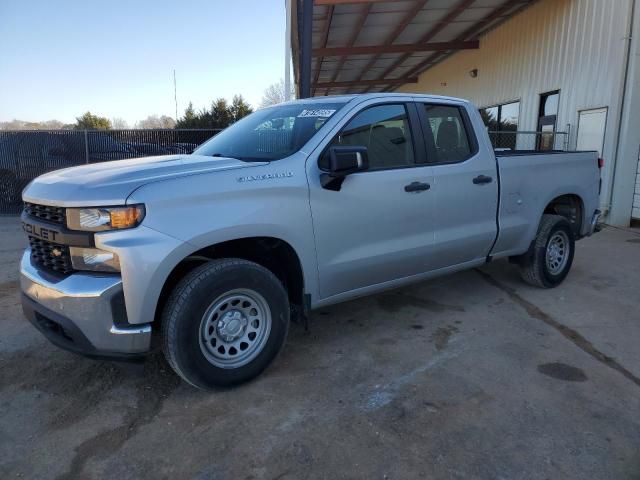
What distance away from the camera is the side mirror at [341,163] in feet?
11.1

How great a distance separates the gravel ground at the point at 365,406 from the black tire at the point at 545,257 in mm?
704

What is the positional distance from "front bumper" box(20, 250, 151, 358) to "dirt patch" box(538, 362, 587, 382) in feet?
9.06

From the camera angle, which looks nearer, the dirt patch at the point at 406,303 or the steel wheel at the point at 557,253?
the dirt patch at the point at 406,303

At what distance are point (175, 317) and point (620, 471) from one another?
99.5 inches

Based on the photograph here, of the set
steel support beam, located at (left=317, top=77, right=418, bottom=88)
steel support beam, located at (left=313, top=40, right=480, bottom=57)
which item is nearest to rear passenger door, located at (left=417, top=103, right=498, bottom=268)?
steel support beam, located at (left=313, top=40, right=480, bottom=57)

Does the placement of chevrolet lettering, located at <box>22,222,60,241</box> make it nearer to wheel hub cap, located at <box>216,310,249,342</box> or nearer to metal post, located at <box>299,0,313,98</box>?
wheel hub cap, located at <box>216,310,249,342</box>

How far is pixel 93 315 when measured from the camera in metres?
2.84

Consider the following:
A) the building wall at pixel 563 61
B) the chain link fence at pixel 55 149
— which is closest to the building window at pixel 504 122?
the building wall at pixel 563 61

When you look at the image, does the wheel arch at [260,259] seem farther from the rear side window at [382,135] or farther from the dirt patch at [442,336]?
the dirt patch at [442,336]

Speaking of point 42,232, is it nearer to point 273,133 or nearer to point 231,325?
point 231,325

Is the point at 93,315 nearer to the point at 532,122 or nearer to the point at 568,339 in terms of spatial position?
the point at 568,339

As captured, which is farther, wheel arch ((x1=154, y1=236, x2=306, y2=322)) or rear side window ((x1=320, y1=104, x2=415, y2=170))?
rear side window ((x1=320, y1=104, x2=415, y2=170))

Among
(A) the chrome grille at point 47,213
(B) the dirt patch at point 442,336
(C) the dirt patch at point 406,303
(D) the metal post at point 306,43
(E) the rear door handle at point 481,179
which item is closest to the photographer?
(A) the chrome grille at point 47,213

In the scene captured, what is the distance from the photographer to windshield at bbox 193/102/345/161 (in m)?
3.76
